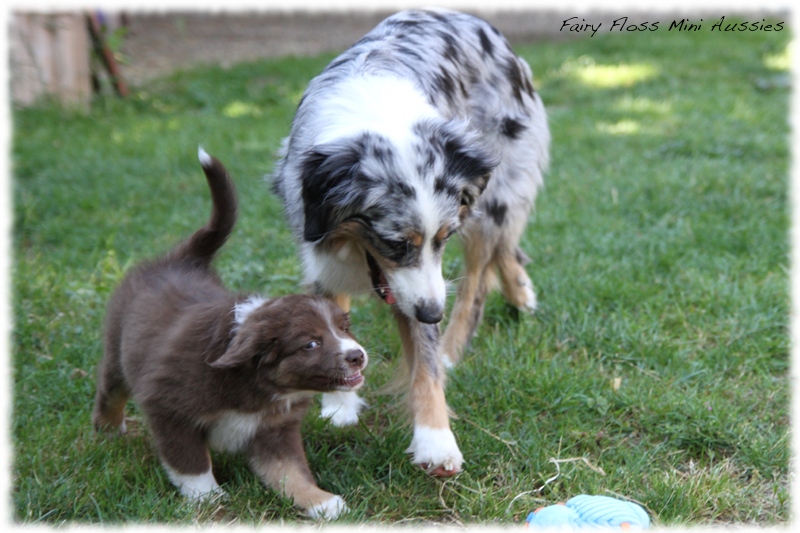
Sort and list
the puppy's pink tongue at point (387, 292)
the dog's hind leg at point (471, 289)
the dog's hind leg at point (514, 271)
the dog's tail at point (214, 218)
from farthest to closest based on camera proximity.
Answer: the dog's hind leg at point (514, 271)
the dog's hind leg at point (471, 289)
the dog's tail at point (214, 218)
the puppy's pink tongue at point (387, 292)

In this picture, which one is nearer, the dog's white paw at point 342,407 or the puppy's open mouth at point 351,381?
the puppy's open mouth at point 351,381

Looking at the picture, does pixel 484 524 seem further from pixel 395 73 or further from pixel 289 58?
pixel 289 58

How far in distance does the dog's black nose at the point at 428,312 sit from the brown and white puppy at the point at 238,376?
30cm

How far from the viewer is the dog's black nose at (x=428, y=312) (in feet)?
10.8

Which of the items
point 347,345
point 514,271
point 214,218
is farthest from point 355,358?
point 514,271

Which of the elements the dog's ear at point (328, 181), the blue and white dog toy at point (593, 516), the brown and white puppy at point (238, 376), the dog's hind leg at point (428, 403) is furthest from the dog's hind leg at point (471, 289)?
the blue and white dog toy at point (593, 516)

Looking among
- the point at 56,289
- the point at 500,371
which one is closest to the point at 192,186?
the point at 56,289

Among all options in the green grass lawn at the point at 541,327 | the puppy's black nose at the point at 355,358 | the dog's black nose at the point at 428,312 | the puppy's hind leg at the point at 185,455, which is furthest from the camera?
the dog's black nose at the point at 428,312

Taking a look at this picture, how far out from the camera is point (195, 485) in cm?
311

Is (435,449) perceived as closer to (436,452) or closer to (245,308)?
(436,452)

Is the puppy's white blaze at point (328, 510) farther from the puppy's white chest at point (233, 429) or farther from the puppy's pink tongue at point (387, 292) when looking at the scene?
the puppy's pink tongue at point (387, 292)

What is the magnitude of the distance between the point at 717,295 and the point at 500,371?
4.99 ft

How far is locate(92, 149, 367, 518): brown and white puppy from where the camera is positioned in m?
2.97

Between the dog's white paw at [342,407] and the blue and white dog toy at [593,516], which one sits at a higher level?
the blue and white dog toy at [593,516]
